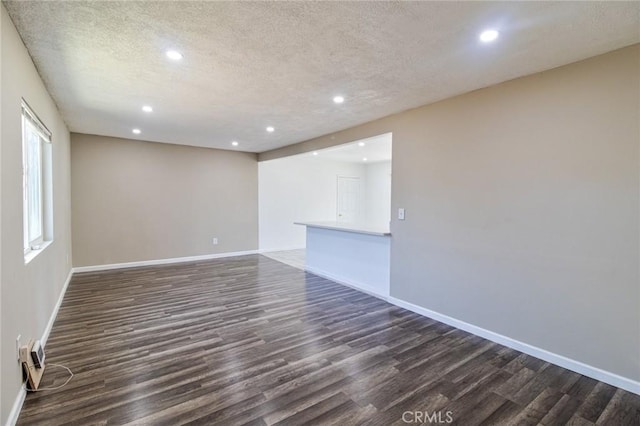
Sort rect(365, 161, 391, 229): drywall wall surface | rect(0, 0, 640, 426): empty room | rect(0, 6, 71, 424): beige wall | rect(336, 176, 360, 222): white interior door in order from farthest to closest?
rect(336, 176, 360, 222): white interior door < rect(365, 161, 391, 229): drywall wall surface < rect(0, 0, 640, 426): empty room < rect(0, 6, 71, 424): beige wall

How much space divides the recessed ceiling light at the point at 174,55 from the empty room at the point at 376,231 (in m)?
0.02

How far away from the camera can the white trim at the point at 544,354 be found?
228cm

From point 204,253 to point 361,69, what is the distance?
564 cm

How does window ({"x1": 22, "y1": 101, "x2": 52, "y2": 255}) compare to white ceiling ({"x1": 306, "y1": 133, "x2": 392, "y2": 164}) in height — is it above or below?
below

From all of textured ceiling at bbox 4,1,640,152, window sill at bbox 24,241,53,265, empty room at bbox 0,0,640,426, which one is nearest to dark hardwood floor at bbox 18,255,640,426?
empty room at bbox 0,0,640,426

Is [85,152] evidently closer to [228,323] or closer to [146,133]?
[146,133]

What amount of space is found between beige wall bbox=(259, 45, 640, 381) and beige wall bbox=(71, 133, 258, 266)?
4.77 metres

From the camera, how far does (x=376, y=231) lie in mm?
4277

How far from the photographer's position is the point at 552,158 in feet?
8.59

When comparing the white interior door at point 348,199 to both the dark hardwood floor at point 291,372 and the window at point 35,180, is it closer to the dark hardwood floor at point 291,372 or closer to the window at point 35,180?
the dark hardwood floor at point 291,372

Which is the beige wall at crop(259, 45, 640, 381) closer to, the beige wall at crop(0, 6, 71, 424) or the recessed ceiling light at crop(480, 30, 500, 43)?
the recessed ceiling light at crop(480, 30, 500, 43)

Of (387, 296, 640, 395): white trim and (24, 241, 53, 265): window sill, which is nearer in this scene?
(387, 296, 640, 395): white trim

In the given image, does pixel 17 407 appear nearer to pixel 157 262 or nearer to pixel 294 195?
pixel 157 262

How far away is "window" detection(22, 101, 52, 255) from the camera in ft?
8.84
